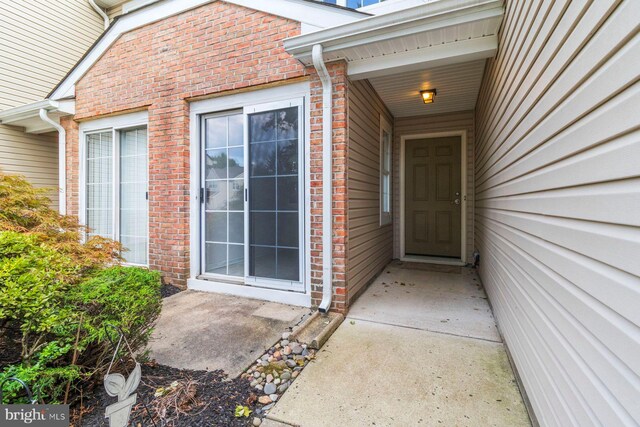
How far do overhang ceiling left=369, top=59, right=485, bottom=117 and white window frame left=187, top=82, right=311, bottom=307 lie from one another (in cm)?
121

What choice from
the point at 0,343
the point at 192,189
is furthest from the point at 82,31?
the point at 0,343

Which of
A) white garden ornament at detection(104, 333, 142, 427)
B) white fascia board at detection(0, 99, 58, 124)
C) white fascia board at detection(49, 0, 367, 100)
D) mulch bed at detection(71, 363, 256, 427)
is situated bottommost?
mulch bed at detection(71, 363, 256, 427)

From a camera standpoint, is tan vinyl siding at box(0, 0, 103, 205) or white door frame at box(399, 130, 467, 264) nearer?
white door frame at box(399, 130, 467, 264)

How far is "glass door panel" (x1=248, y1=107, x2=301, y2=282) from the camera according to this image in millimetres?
3133

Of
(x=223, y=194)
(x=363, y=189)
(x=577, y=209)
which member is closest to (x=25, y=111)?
(x=223, y=194)

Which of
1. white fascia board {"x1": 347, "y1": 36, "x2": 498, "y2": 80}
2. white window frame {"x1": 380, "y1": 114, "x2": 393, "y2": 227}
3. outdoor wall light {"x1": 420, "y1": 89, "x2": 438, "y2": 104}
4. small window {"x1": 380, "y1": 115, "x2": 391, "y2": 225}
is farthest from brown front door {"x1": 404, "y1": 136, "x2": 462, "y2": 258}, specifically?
white fascia board {"x1": 347, "y1": 36, "x2": 498, "y2": 80}

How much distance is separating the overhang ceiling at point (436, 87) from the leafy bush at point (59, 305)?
3373mm

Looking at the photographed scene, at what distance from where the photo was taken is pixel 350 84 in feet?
9.78

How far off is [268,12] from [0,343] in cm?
349

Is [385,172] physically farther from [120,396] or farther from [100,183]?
[100,183]

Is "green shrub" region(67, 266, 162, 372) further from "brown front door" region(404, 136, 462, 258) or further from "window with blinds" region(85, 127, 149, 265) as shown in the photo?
"brown front door" region(404, 136, 462, 258)

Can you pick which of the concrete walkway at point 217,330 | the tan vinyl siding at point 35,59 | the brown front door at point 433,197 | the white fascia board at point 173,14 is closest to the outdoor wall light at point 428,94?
the brown front door at point 433,197

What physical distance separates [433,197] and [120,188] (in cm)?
512

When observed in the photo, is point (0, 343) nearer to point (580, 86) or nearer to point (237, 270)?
point (237, 270)
